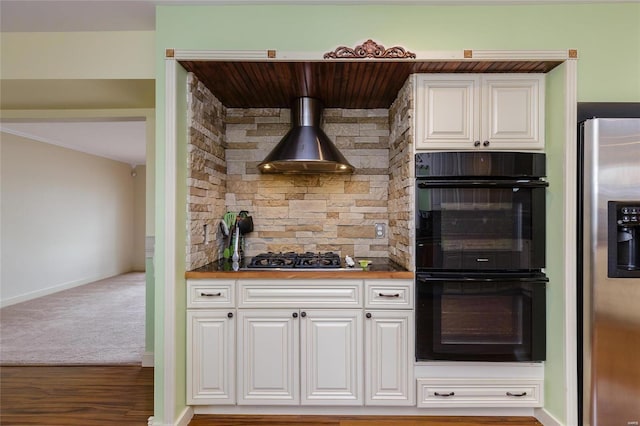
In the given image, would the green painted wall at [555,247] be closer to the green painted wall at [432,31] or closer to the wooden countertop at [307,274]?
the green painted wall at [432,31]

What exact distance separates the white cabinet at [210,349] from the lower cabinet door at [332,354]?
17.7 inches

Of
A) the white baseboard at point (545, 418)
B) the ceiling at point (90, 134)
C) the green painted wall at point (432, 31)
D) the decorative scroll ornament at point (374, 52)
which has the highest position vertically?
the ceiling at point (90, 134)

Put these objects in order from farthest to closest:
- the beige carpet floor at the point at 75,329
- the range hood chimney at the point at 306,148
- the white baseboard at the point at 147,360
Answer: the beige carpet floor at the point at 75,329
the white baseboard at the point at 147,360
the range hood chimney at the point at 306,148

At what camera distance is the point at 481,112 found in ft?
7.06

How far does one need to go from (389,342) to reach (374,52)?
5.65 ft

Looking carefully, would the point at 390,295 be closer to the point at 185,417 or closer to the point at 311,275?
the point at 311,275

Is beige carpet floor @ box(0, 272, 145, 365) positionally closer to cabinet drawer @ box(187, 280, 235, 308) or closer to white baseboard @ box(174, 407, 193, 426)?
white baseboard @ box(174, 407, 193, 426)

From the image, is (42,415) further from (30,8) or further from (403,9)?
(403,9)

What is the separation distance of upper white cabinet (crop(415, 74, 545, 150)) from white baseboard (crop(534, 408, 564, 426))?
5.28ft

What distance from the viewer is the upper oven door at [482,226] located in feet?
6.91

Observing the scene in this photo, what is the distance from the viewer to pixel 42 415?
7.78 ft

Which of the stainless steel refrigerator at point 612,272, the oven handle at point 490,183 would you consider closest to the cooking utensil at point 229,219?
the oven handle at point 490,183

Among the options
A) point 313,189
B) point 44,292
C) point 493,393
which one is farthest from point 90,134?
point 493,393

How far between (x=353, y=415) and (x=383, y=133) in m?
2.07
